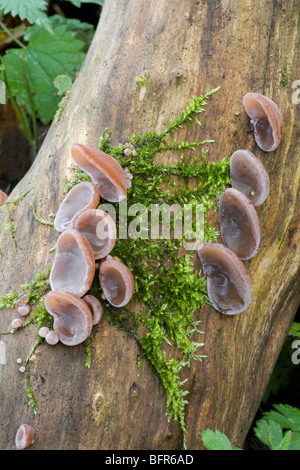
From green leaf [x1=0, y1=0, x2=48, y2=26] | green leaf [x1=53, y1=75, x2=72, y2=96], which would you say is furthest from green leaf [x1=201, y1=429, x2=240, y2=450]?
green leaf [x1=0, y1=0, x2=48, y2=26]

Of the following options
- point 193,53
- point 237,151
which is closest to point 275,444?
point 237,151

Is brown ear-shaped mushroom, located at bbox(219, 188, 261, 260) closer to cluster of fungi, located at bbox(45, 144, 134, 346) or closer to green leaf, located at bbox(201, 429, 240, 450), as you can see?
cluster of fungi, located at bbox(45, 144, 134, 346)

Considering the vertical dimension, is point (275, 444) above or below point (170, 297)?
below

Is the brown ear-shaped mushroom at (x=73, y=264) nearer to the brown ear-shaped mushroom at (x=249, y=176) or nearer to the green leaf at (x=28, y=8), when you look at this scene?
the brown ear-shaped mushroom at (x=249, y=176)

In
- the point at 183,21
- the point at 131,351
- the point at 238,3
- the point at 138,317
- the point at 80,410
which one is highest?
the point at 238,3

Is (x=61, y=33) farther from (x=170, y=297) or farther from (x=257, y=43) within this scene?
(x=170, y=297)

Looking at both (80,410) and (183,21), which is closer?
(80,410)
